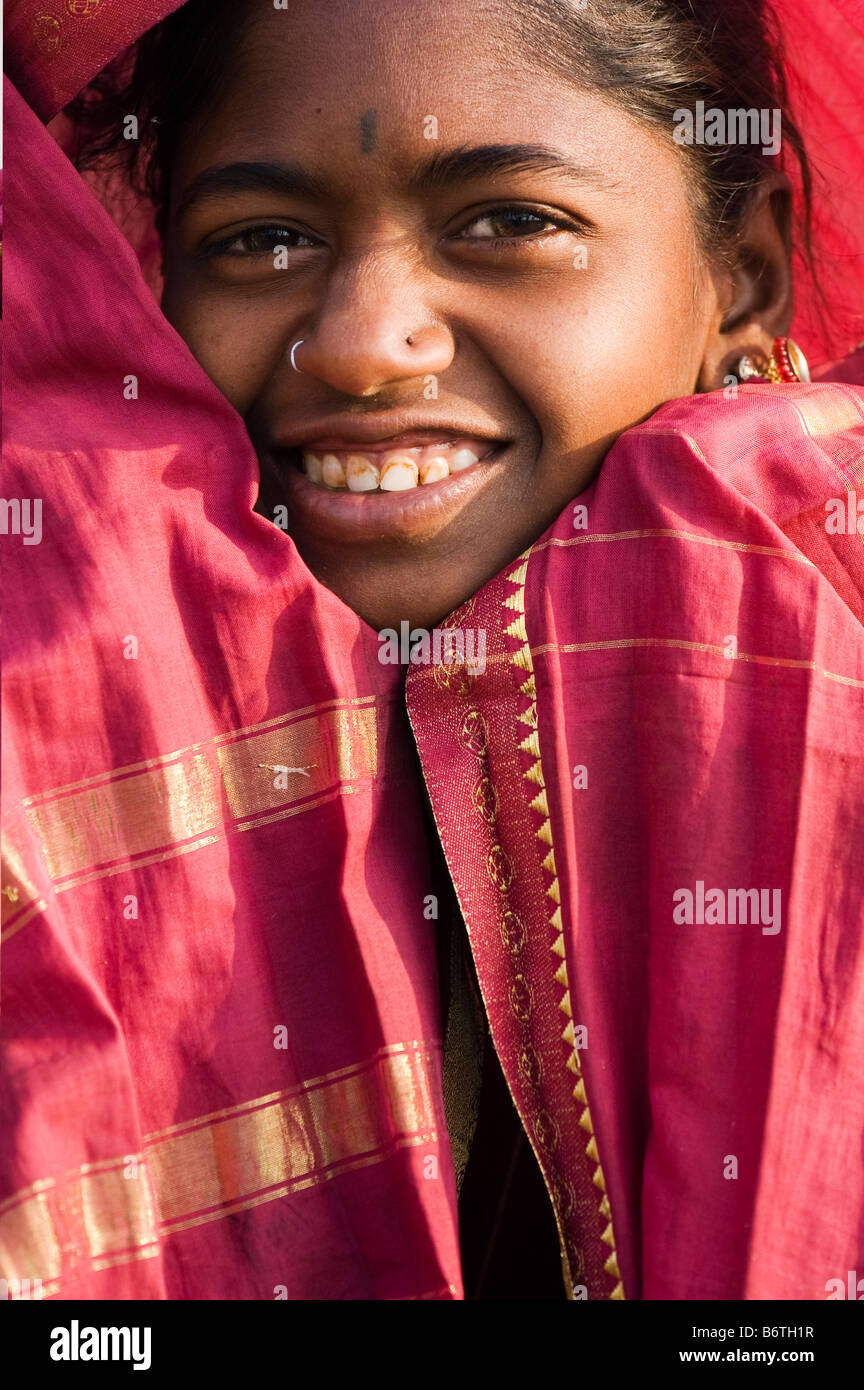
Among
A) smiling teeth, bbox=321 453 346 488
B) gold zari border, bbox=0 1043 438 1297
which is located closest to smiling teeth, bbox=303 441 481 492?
smiling teeth, bbox=321 453 346 488

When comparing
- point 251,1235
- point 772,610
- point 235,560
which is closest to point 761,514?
point 772,610

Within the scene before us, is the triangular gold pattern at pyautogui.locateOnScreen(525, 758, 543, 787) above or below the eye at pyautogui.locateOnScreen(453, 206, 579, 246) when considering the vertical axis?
below

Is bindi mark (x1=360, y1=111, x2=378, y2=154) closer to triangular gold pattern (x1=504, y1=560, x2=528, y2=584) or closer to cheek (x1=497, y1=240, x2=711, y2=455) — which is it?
cheek (x1=497, y1=240, x2=711, y2=455)

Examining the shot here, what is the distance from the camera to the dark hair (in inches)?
51.2

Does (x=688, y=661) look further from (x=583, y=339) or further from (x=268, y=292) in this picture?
(x=268, y=292)

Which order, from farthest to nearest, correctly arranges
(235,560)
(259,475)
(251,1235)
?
(259,475) < (235,560) < (251,1235)

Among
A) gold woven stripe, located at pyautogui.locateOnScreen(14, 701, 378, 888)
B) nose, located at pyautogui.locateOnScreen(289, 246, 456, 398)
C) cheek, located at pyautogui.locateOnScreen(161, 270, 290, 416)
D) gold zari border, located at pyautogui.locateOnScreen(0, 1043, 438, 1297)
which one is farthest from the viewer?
cheek, located at pyautogui.locateOnScreen(161, 270, 290, 416)

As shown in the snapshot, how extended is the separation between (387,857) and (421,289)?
551mm

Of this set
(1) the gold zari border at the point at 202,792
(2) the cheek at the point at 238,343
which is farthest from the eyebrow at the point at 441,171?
(1) the gold zari border at the point at 202,792

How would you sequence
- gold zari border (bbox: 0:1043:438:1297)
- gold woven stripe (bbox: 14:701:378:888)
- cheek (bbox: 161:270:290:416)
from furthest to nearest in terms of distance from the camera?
cheek (bbox: 161:270:290:416) < gold woven stripe (bbox: 14:701:378:888) < gold zari border (bbox: 0:1043:438:1297)

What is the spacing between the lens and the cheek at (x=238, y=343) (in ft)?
4.25

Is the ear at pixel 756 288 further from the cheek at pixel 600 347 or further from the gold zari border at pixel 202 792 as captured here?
the gold zari border at pixel 202 792

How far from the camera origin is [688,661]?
1120mm

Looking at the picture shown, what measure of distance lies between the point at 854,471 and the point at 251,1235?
0.88m
